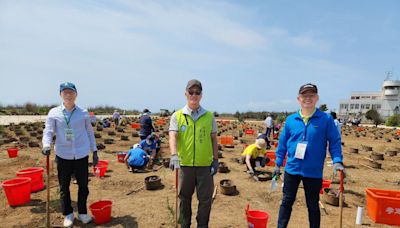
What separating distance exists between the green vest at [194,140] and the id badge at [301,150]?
39.6 inches

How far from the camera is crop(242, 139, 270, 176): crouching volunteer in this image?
20.8 feet

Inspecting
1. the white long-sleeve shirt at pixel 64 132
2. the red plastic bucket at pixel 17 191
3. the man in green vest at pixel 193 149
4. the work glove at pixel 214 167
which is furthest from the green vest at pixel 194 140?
the red plastic bucket at pixel 17 191

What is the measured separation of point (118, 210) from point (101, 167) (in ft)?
6.11

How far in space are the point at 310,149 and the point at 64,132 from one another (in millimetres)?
3059

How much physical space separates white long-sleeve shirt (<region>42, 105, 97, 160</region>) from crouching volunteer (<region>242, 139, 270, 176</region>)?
13.5ft

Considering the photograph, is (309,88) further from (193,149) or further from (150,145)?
(150,145)

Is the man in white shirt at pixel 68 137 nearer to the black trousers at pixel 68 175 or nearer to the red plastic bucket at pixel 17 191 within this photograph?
the black trousers at pixel 68 175

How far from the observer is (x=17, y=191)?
13.8 ft

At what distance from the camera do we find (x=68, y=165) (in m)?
3.42

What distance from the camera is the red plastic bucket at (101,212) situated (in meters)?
3.68

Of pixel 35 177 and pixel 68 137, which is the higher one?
pixel 68 137

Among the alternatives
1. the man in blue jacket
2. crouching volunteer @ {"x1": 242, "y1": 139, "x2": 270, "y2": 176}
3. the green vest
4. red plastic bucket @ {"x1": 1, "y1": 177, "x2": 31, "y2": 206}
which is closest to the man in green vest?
the green vest

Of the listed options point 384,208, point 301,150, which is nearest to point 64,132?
point 301,150

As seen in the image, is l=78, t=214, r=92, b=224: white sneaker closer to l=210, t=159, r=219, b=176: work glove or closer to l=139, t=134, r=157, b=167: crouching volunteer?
l=210, t=159, r=219, b=176: work glove
